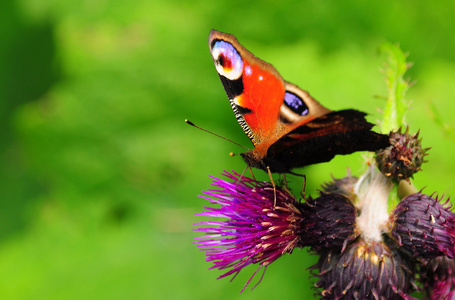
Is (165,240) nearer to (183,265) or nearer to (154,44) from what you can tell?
(183,265)

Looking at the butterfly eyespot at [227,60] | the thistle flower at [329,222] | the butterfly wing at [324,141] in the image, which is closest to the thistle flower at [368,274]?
the thistle flower at [329,222]

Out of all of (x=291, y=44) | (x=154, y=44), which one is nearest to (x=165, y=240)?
(x=154, y=44)

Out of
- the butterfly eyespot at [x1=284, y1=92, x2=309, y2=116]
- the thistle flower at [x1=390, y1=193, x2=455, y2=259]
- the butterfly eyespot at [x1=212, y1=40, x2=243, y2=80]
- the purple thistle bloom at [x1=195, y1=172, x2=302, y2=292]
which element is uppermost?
the butterfly eyespot at [x1=212, y1=40, x2=243, y2=80]

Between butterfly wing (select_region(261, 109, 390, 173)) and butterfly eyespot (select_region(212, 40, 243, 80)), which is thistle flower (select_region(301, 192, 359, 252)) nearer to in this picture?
butterfly wing (select_region(261, 109, 390, 173))

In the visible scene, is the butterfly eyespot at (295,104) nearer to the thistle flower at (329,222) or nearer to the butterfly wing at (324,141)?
the butterfly wing at (324,141)

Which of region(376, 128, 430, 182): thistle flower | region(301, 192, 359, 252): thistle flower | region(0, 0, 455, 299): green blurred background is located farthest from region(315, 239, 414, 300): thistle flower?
region(0, 0, 455, 299): green blurred background

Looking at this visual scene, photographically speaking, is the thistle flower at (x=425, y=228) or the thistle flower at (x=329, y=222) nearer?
the thistle flower at (x=425, y=228)
